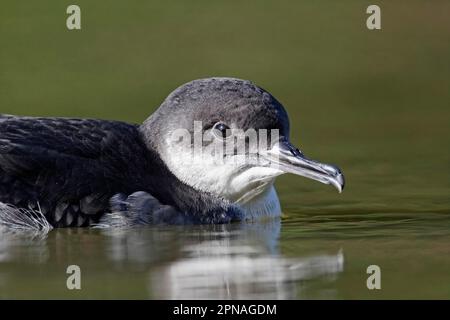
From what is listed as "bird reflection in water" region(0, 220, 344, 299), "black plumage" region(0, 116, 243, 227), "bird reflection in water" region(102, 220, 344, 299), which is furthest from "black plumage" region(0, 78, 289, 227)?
"bird reflection in water" region(102, 220, 344, 299)

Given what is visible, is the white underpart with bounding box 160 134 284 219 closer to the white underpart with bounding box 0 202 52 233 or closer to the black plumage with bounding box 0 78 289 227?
the black plumage with bounding box 0 78 289 227

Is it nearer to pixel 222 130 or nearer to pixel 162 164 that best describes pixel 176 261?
pixel 222 130

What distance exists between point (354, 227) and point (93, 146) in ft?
7.94

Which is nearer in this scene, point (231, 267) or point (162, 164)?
point (231, 267)

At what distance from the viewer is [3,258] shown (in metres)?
11.1

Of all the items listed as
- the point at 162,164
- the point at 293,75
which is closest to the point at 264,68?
the point at 293,75

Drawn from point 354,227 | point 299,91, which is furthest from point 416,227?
point 299,91

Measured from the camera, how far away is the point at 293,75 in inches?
A: 786

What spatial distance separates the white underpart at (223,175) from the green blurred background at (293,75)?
3.19 feet

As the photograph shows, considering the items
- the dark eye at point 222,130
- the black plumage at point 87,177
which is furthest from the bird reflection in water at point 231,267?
the dark eye at point 222,130

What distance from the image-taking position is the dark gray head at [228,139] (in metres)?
12.4

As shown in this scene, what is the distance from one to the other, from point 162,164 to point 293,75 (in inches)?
293

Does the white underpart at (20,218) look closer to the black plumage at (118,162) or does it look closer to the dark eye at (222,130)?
the black plumage at (118,162)
